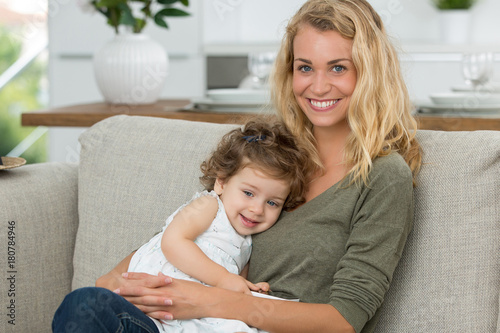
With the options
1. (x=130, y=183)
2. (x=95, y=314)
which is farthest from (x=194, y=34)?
(x=95, y=314)

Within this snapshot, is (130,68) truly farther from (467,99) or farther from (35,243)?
(467,99)

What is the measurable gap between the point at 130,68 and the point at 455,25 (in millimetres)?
2449

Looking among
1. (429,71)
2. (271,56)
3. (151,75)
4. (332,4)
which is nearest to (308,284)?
(332,4)

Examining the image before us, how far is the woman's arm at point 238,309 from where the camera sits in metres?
1.24

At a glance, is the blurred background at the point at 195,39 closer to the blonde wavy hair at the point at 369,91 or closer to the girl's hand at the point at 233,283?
the blonde wavy hair at the point at 369,91

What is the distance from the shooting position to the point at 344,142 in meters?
1.49

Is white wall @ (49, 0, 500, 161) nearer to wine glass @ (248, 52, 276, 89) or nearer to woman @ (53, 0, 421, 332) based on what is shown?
wine glass @ (248, 52, 276, 89)

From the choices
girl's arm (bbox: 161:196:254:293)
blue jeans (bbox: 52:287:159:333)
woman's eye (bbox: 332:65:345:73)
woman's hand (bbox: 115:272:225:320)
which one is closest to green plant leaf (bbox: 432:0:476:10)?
woman's eye (bbox: 332:65:345:73)

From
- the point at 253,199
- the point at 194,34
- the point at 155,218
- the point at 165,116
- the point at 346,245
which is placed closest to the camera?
the point at 346,245

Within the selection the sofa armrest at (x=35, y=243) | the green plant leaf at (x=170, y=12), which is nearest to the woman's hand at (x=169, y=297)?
the sofa armrest at (x=35, y=243)

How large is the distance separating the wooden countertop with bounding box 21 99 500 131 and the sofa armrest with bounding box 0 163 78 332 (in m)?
0.31

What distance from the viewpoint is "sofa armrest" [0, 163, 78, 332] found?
5.16 feet

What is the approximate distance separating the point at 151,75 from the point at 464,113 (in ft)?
3.46

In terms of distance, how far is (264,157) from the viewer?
4.56 feet
